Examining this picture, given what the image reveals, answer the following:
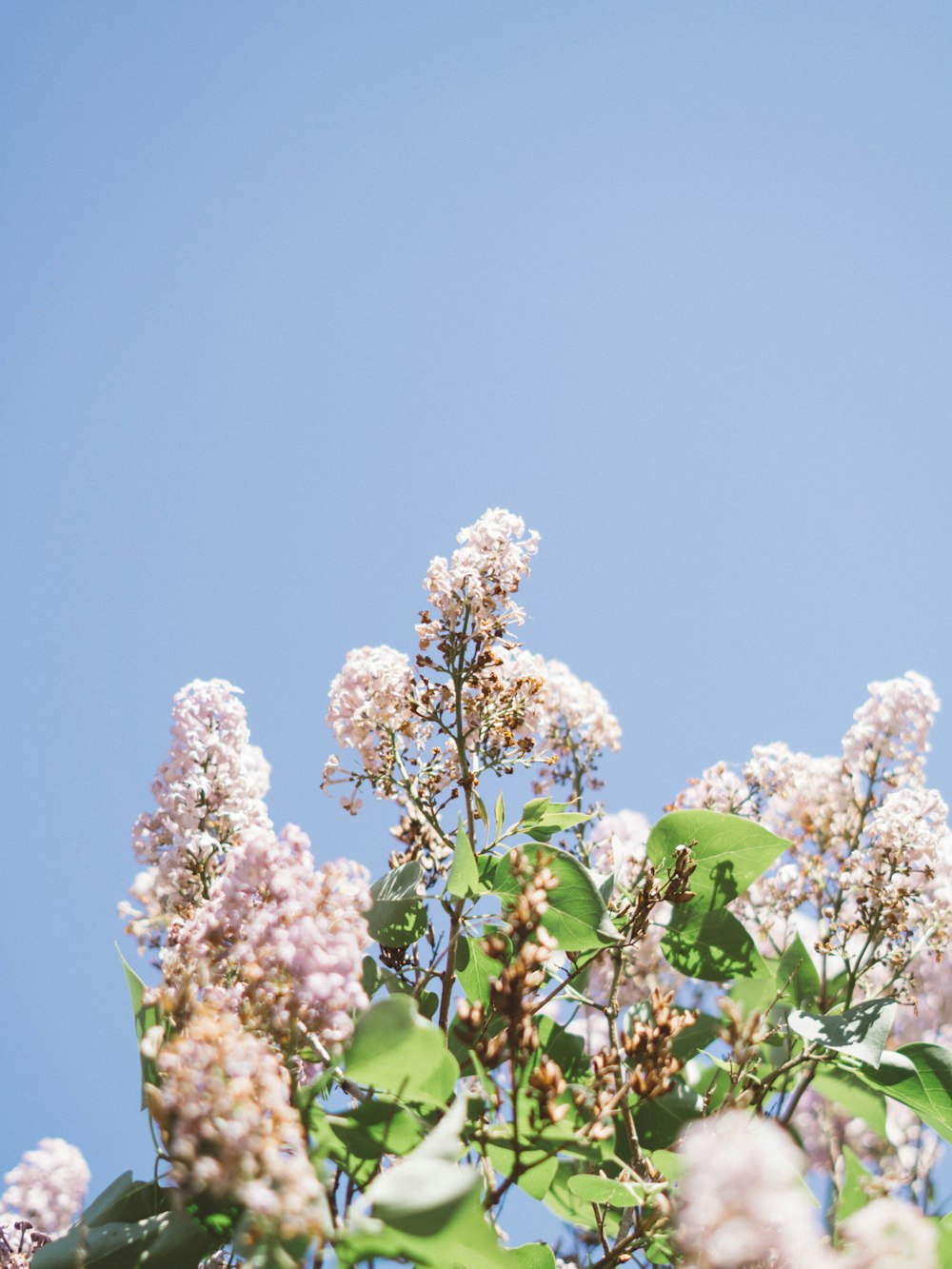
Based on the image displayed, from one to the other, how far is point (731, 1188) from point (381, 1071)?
1.44 ft

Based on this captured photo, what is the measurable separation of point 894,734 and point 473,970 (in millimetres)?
1604

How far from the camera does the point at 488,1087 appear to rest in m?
1.04

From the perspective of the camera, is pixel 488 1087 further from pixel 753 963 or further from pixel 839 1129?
pixel 839 1129

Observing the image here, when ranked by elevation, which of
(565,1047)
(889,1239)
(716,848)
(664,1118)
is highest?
(716,848)

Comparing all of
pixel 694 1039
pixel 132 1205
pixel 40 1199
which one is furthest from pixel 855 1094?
pixel 40 1199

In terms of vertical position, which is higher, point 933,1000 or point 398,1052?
point 933,1000

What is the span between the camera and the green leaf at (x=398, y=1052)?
100cm

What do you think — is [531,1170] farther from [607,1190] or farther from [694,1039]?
[694,1039]

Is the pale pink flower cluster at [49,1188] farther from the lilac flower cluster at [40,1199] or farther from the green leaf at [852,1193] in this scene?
A: the green leaf at [852,1193]

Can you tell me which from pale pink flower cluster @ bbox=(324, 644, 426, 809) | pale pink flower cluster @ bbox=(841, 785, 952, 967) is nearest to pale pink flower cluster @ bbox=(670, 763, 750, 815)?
pale pink flower cluster @ bbox=(841, 785, 952, 967)

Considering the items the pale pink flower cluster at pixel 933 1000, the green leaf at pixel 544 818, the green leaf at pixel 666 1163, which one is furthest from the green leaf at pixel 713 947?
the pale pink flower cluster at pixel 933 1000

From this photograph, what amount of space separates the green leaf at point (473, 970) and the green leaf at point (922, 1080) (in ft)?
2.03

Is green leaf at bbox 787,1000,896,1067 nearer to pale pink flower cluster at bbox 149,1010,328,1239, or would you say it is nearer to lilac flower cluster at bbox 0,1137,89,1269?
pale pink flower cluster at bbox 149,1010,328,1239

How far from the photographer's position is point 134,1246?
1.13 m
